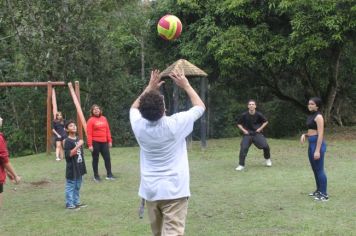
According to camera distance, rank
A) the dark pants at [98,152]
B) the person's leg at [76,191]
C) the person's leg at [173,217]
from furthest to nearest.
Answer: the dark pants at [98,152]
the person's leg at [76,191]
the person's leg at [173,217]

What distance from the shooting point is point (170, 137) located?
4.57m

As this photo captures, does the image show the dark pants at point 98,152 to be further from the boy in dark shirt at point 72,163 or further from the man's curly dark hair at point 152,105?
the man's curly dark hair at point 152,105

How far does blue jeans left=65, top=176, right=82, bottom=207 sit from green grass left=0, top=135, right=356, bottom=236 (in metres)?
0.20

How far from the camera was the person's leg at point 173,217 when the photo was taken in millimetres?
4598

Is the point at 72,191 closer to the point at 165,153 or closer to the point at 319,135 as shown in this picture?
the point at 319,135

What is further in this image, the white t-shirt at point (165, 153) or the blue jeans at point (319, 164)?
the blue jeans at point (319, 164)

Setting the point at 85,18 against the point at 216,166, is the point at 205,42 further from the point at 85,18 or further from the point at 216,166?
the point at 216,166

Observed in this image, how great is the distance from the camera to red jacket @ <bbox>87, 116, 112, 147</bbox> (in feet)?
36.4

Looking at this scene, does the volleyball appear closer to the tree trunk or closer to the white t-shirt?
the white t-shirt

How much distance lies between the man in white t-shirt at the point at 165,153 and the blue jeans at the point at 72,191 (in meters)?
3.82

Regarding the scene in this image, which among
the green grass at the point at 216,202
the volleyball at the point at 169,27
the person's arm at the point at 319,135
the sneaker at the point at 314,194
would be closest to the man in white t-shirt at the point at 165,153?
the green grass at the point at 216,202

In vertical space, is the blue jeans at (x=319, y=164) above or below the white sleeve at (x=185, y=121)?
below

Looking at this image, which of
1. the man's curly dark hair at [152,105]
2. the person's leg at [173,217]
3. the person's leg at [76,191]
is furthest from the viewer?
the person's leg at [76,191]

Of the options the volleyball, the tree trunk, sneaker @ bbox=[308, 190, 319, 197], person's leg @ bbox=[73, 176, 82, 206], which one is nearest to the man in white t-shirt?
the volleyball
